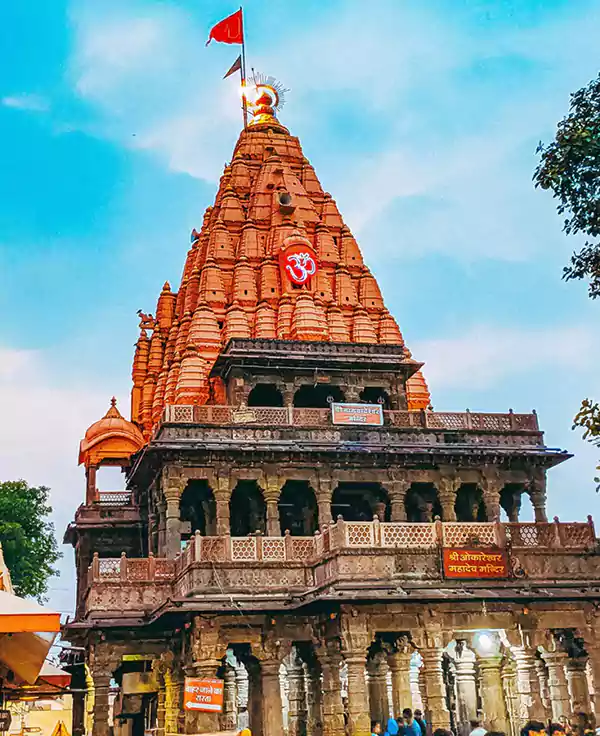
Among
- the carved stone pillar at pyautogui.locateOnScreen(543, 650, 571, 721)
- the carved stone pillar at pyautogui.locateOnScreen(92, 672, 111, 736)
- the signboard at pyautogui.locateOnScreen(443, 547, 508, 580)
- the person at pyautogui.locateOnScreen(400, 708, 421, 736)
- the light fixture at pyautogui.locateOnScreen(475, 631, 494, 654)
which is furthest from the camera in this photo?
the carved stone pillar at pyautogui.locateOnScreen(92, 672, 111, 736)

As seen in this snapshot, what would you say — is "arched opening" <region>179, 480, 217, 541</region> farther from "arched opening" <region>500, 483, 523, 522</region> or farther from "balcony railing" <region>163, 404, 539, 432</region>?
"arched opening" <region>500, 483, 523, 522</region>

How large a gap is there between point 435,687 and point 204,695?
5341 mm

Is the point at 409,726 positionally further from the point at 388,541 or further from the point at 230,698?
the point at 230,698

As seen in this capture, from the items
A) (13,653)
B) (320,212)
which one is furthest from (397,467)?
(13,653)

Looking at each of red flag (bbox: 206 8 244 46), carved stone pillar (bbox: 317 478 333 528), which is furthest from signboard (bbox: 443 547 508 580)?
red flag (bbox: 206 8 244 46)

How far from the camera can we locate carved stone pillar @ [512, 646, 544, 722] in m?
22.2

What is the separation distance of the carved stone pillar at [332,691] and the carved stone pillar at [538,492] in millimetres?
13338

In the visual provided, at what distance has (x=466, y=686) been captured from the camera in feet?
94.2

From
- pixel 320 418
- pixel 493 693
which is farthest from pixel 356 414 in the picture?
pixel 493 693

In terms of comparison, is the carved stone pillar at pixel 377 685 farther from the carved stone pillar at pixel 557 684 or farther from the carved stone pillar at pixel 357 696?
the carved stone pillar at pixel 357 696

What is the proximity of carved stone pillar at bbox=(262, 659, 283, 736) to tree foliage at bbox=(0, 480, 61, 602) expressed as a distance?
72.3ft

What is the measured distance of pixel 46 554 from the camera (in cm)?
4509

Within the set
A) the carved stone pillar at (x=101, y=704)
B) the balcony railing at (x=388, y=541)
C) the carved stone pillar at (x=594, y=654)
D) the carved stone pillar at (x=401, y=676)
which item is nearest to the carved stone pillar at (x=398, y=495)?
the carved stone pillar at (x=401, y=676)

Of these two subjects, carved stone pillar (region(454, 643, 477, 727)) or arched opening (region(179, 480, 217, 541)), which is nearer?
carved stone pillar (region(454, 643, 477, 727))
